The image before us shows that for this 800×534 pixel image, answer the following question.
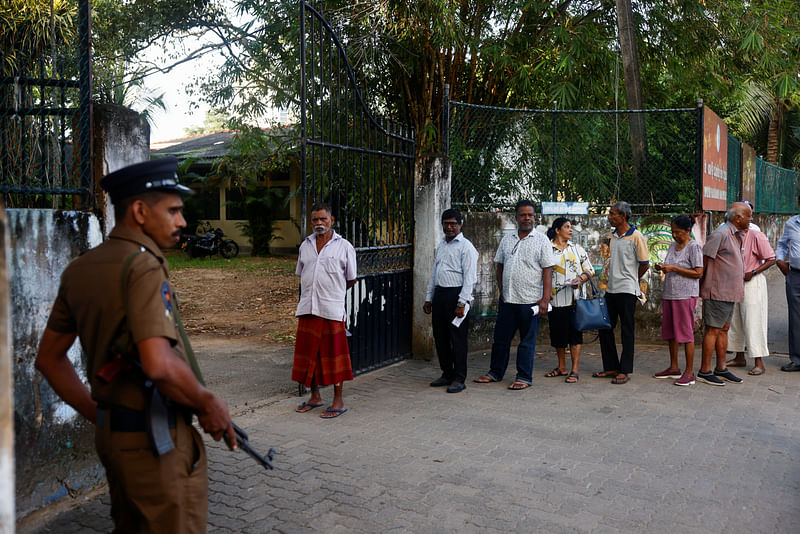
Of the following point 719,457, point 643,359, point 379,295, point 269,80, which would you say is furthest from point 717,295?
point 269,80

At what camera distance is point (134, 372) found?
7.80 feet

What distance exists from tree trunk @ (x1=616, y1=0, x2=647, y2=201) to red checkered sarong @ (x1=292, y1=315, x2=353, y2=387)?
5.65 metres

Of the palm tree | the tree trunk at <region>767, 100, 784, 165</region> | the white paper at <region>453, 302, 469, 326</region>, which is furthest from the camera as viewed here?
the tree trunk at <region>767, 100, 784, 165</region>

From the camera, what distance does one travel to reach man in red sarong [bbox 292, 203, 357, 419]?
5.94 metres

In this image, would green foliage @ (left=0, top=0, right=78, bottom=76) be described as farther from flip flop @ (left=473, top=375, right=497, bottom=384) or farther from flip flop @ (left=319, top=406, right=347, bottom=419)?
flip flop @ (left=473, top=375, right=497, bottom=384)

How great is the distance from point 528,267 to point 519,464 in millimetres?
2588

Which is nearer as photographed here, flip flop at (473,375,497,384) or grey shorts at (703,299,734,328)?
grey shorts at (703,299,734,328)

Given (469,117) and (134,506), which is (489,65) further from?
(134,506)

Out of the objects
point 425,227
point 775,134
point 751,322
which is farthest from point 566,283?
point 775,134

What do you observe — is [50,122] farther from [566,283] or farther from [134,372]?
[566,283]

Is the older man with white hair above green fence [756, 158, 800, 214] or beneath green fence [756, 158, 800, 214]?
beneath

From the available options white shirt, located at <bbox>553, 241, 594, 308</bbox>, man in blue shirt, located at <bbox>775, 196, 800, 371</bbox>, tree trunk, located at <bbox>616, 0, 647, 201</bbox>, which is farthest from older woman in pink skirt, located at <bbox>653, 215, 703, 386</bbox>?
tree trunk, located at <bbox>616, 0, 647, 201</bbox>

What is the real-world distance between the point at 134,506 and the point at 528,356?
16.8 feet

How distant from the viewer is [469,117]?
29.6 feet
